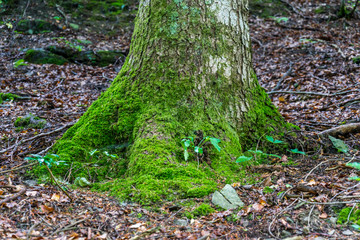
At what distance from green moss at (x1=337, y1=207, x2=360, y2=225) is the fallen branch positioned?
75.3 inches

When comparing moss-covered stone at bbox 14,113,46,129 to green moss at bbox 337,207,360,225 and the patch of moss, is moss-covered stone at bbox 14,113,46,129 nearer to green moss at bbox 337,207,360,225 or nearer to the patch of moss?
green moss at bbox 337,207,360,225

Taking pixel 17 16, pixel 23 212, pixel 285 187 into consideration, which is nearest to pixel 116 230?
pixel 23 212

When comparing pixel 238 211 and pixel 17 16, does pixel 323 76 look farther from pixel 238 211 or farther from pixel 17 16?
pixel 17 16

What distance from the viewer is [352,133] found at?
4.09 meters

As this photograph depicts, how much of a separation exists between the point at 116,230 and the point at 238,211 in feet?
3.11

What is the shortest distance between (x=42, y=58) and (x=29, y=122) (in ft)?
16.1

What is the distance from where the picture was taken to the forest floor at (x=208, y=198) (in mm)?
2121

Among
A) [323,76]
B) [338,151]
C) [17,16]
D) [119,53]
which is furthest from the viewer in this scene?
[17,16]

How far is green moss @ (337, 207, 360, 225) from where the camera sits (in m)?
2.07

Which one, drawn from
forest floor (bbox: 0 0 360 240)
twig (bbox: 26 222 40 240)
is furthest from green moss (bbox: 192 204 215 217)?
twig (bbox: 26 222 40 240)

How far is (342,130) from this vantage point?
4039mm

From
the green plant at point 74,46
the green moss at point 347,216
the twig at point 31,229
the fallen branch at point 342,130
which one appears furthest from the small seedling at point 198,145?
the green plant at point 74,46

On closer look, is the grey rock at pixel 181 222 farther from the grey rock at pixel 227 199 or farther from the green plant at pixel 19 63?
the green plant at pixel 19 63

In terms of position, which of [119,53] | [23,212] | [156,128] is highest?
[119,53]
